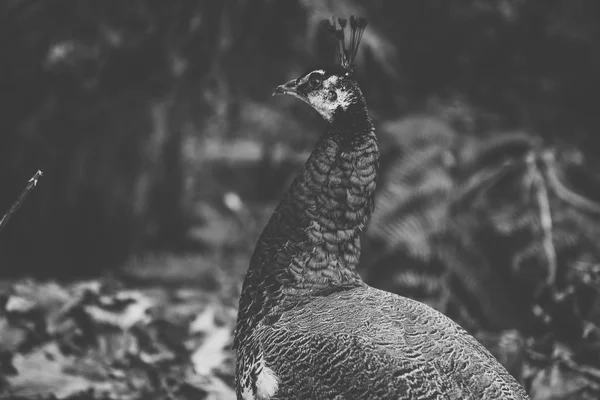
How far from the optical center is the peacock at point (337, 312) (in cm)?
185

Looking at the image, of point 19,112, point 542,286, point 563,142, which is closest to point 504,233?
point 563,142

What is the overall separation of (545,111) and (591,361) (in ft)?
7.93

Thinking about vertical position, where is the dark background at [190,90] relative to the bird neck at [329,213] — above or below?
above

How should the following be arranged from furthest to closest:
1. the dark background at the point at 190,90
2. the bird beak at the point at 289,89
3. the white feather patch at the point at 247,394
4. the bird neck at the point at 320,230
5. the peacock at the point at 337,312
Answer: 1. the dark background at the point at 190,90
2. the bird beak at the point at 289,89
3. the bird neck at the point at 320,230
4. the white feather patch at the point at 247,394
5. the peacock at the point at 337,312

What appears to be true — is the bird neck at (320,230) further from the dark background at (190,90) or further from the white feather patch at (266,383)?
the dark background at (190,90)

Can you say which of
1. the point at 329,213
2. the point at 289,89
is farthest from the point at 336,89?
the point at 329,213

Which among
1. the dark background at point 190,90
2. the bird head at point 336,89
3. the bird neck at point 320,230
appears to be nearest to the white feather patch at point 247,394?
the bird neck at point 320,230

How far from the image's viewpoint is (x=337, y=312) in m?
2.05

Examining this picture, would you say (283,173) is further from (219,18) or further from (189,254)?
(219,18)

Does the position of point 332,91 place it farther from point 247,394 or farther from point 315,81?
point 247,394

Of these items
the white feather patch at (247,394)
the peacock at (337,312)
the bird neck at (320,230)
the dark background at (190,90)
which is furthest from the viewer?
the dark background at (190,90)

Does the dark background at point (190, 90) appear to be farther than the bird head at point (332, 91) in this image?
Yes

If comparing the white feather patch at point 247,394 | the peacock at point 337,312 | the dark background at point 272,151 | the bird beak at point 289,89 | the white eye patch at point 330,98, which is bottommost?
the white feather patch at point 247,394

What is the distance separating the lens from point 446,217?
412 cm
